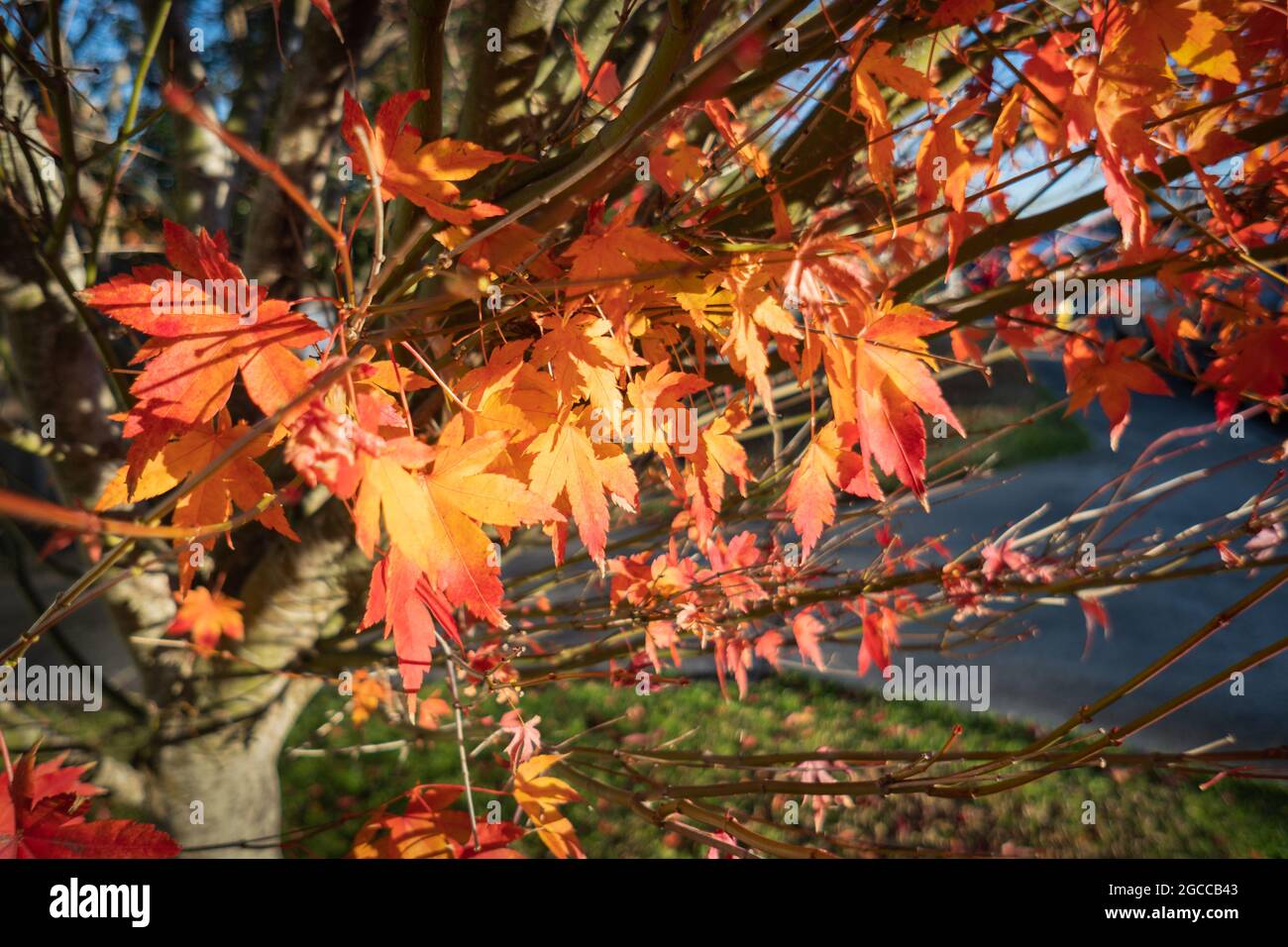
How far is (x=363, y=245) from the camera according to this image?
155 inches

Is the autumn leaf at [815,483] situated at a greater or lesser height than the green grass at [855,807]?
greater

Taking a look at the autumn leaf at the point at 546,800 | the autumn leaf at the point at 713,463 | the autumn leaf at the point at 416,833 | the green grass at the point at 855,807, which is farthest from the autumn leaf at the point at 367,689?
the autumn leaf at the point at 713,463

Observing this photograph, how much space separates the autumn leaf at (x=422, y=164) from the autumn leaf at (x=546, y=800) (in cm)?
94

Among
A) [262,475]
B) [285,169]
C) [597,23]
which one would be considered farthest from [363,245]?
[262,475]

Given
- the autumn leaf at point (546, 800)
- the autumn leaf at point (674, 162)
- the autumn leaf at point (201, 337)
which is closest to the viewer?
the autumn leaf at point (201, 337)

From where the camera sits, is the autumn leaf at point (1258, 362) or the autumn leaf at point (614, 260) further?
the autumn leaf at point (1258, 362)

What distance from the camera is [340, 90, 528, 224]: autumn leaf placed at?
0.88 meters

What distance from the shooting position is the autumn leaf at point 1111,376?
5.03 feet

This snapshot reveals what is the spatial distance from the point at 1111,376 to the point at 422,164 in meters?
1.35

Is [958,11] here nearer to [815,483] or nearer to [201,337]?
[815,483]

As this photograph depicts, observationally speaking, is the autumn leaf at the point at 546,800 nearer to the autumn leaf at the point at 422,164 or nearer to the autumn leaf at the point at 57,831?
the autumn leaf at the point at 57,831

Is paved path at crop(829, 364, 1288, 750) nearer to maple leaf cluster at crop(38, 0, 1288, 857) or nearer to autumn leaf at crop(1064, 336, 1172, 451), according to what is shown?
autumn leaf at crop(1064, 336, 1172, 451)

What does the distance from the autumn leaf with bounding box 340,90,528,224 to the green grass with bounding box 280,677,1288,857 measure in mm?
2451
